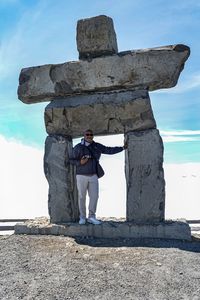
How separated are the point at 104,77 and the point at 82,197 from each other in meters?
2.45

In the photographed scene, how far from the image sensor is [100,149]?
317 inches

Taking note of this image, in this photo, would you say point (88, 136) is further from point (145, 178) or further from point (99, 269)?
point (99, 269)

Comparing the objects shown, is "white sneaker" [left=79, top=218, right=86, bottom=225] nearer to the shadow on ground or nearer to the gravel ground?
the shadow on ground

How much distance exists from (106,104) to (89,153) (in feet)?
3.45

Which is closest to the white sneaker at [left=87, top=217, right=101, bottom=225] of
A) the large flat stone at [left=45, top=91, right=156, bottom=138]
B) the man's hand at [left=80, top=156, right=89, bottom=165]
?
the man's hand at [left=80, top=156, right=89, bottom=165]

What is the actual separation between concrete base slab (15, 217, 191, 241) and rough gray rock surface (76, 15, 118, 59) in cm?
346

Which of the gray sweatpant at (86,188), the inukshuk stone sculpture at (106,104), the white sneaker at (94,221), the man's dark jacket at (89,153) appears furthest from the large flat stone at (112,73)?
the white sneaker at (94,221)

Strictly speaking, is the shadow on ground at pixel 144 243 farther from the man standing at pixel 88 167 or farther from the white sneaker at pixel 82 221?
the man standing at pixel 88 167

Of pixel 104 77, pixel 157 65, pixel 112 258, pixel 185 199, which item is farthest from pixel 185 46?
pixel 185 199

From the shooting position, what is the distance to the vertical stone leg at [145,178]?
7.78m

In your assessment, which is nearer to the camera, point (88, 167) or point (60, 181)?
point (88, 167)

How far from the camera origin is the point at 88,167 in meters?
7.89

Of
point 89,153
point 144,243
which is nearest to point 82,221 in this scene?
point 89,153

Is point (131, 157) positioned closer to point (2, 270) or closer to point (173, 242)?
point (173, 242)
